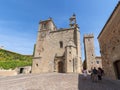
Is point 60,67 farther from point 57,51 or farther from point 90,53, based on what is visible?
point 90,53

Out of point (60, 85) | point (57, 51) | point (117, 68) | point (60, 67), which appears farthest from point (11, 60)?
point (117, 68)

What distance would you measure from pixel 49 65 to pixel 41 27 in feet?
43.1

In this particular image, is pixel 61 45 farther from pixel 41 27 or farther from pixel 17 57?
pixel 17 57

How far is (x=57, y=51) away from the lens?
2602 cm

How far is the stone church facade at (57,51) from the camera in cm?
2256

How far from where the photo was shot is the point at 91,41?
127 ft

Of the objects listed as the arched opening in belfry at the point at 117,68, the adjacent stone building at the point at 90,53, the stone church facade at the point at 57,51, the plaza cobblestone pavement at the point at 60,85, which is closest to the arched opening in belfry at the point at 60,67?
the stone church facade at the point at 57,51

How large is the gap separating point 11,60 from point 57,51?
17.3m

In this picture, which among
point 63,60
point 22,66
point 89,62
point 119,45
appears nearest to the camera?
point 119,45

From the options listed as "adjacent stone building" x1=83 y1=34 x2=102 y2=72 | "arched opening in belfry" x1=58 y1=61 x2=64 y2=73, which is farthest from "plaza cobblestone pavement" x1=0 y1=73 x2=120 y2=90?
"adjacent stone building" x1=83 y1=34 x2=102 y2=72

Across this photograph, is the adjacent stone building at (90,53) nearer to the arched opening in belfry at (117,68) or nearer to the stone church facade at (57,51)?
the stone church facade at (57,51)

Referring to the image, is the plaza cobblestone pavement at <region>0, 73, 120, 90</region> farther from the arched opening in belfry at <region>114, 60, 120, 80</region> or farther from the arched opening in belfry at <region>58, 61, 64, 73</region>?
the arched opening in belfry at <region>58, 61, 64, 73</region>

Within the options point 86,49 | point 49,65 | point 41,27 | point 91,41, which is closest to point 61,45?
point 49,65

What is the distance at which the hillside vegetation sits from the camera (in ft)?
94.0
